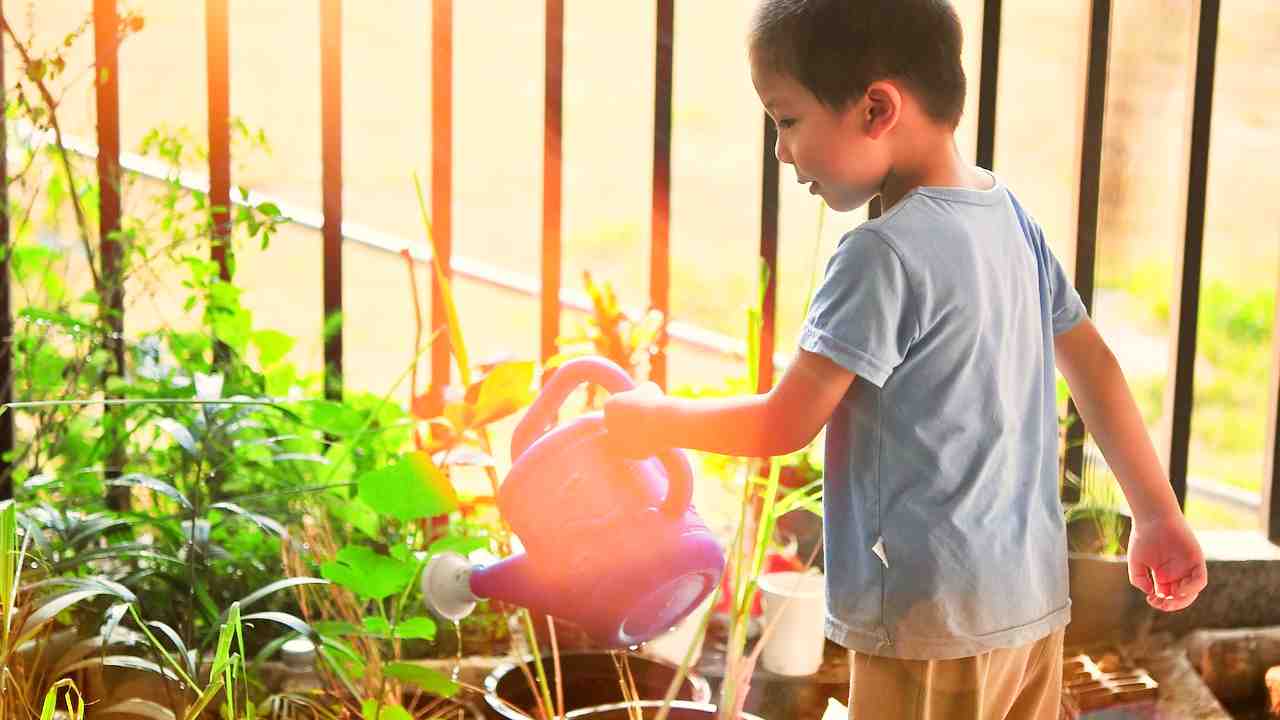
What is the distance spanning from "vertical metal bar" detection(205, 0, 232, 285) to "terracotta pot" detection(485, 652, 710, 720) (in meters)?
0.86

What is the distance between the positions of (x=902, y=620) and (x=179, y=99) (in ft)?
13.9

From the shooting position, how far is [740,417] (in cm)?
126

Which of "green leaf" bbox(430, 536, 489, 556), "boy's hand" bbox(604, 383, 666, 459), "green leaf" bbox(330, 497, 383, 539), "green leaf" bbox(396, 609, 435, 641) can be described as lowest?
"green leaf" bbox(396, 609, 435, 641)

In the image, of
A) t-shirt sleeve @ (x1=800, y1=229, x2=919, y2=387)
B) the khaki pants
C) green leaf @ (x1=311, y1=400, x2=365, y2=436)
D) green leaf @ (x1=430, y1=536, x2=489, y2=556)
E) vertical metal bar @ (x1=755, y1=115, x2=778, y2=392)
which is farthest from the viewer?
vertical metal bar @ (x1=755, y1=115, x2=778, y2=392)

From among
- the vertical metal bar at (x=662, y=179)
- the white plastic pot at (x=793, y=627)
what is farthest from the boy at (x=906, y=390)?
the vertical metal bar at (x=662, y=179)

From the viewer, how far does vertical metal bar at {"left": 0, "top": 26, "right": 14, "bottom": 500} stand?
2209 millimetres

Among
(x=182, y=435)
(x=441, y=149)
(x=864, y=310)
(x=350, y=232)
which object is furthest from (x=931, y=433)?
(x=350, y=232)

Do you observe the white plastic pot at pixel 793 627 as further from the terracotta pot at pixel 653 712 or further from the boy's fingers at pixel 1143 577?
the boy's fingers at pixel 1143 577

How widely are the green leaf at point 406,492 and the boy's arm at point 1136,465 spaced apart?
754 millimetres

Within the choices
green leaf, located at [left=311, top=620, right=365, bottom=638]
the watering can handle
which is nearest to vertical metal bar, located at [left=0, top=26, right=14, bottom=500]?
green leaf, located at [left=311, top=620, right=365, bottom=638]

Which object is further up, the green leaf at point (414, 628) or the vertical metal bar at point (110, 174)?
the vertical metal bar at point (110, 174)

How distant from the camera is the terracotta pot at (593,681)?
1849 mm

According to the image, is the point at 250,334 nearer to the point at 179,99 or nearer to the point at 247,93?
the point at 179,99

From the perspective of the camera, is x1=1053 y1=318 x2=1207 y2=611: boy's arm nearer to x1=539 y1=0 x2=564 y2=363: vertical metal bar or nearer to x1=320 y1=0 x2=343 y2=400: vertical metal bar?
x1=539 y1=0 x2=564 y2=363: vertical metal bar
